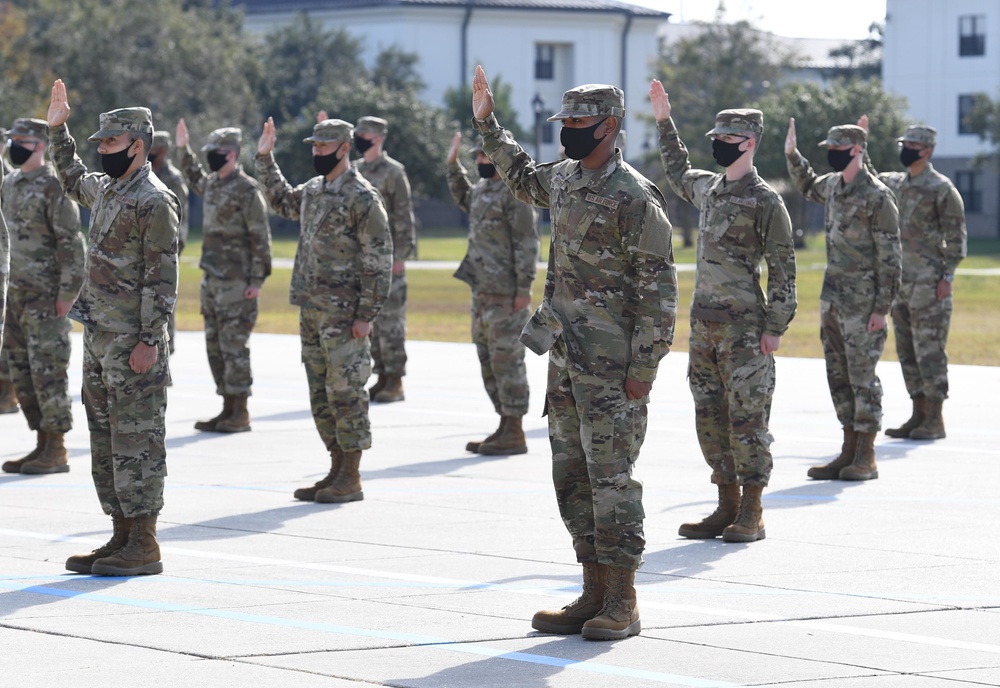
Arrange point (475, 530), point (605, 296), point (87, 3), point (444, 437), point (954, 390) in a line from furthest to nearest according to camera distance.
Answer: point (87, 3)
point (954, 390)
point (444, 437)
point (475, 530)
point (605, 296)

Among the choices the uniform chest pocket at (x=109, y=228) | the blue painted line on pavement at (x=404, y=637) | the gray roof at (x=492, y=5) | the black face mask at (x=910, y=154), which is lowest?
the blue painted line on pavement at (x=404, y=637)

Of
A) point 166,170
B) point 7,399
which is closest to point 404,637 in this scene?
point 7,399

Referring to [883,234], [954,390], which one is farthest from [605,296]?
[954,390]

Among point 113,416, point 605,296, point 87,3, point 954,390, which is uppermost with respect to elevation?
point 87,3

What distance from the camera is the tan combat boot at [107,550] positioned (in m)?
8.45

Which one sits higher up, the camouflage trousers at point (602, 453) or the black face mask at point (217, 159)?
the black face mask at point (217, 159)

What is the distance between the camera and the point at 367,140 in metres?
14.9

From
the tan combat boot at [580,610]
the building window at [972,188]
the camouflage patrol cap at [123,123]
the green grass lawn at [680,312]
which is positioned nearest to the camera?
the tan combat boot at [580,610]

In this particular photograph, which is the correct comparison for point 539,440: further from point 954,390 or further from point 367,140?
point 954,390

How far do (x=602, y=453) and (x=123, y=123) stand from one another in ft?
10.2

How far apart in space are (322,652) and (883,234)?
6188 millimetres

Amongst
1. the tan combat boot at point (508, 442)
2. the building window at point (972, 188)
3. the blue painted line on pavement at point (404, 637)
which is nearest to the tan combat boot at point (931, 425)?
the tan combat boot at point (508, 442)

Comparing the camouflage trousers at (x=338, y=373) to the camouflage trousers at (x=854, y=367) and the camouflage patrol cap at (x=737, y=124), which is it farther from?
the camouflage trousers at (x=854, y=367)

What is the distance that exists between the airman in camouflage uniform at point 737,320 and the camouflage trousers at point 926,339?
4.55 m
